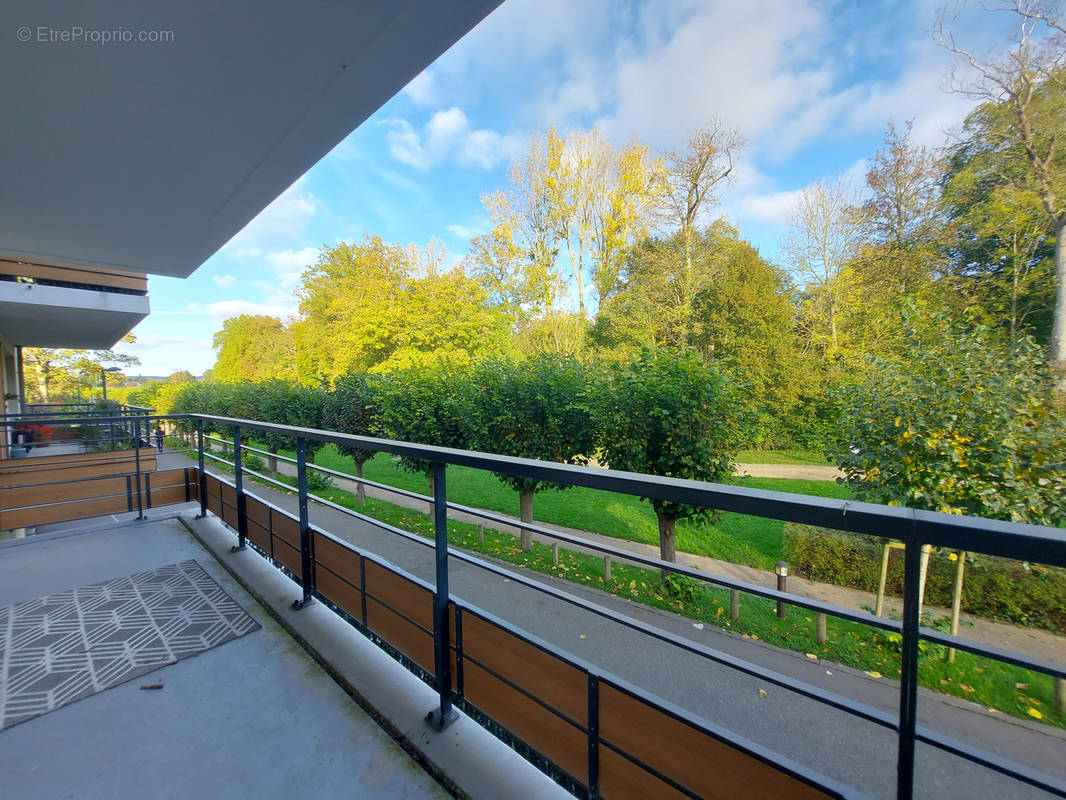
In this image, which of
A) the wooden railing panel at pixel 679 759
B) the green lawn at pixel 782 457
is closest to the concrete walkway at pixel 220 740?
the wooden railing panel at pixel 679 759

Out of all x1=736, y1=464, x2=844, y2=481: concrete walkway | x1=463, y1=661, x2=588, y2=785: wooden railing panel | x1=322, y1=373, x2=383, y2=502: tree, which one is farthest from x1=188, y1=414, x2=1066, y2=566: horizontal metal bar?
x1=736, y1=464, x2=844, y2=481: concrete walkway

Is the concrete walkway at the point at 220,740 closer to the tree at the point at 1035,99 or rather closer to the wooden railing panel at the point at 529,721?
the wooden railing panel at the point at 529,721

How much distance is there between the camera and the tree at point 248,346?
30.8 m

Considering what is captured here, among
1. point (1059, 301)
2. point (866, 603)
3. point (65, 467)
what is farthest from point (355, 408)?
point (1059, 301)

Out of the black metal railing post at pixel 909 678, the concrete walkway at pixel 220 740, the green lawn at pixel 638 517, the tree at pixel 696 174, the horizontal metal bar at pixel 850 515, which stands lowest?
the green lawn at pixel 638 517

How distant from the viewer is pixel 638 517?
340 inches

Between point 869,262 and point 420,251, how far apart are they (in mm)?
14512

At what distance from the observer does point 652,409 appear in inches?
192

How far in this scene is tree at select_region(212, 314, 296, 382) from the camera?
101 feet

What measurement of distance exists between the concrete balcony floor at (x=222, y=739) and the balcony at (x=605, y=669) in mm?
56

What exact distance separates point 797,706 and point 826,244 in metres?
14.0

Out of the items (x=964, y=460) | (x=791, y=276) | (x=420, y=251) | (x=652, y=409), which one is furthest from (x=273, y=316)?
(x=964, y=460)

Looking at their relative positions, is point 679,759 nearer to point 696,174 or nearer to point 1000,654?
point 1000,654

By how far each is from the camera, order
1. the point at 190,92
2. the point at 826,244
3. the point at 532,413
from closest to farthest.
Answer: the point at 190,92 → the point at 532,413 → the point at 826,244
